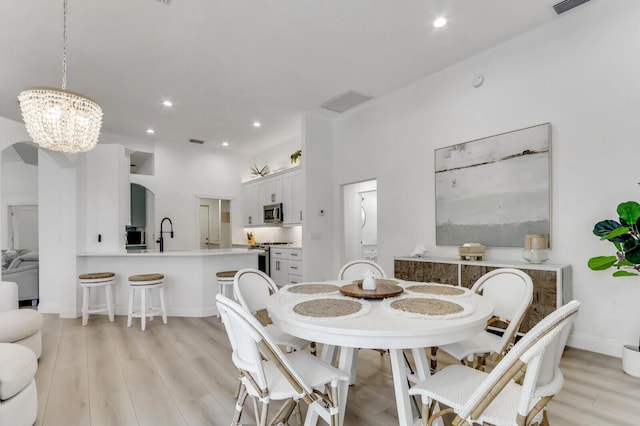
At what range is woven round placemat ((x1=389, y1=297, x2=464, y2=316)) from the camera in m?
1.71

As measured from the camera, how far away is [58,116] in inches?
105

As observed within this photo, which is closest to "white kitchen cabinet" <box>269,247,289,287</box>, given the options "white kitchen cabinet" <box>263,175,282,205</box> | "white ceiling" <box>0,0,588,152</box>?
"white kitchen cabinet" <box>263,175,282,205</box>

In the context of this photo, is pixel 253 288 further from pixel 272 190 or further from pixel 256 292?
pixel 272 190

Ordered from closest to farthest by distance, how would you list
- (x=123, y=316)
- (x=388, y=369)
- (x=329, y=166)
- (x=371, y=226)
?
(x=388, y=369) → (x=123, y=316) → (x=329, y=166) → (x=371, y=226)

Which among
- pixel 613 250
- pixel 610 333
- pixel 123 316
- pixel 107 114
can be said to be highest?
pixel 107 114

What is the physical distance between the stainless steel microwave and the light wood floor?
3.40 m

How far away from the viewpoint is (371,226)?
260 inches

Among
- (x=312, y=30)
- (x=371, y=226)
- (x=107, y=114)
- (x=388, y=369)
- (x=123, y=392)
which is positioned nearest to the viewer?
(x=123, y=392)

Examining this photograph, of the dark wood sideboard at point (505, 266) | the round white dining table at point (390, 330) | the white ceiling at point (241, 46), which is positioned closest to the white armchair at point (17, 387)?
the round white dining table at point (390, 330)

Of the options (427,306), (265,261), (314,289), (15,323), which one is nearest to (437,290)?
(427,306)

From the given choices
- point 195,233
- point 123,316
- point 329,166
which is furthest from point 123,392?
point 195,233

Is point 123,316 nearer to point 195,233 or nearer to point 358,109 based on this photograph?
point 195,233

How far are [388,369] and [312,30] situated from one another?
331 cm

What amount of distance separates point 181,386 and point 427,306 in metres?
1.98
